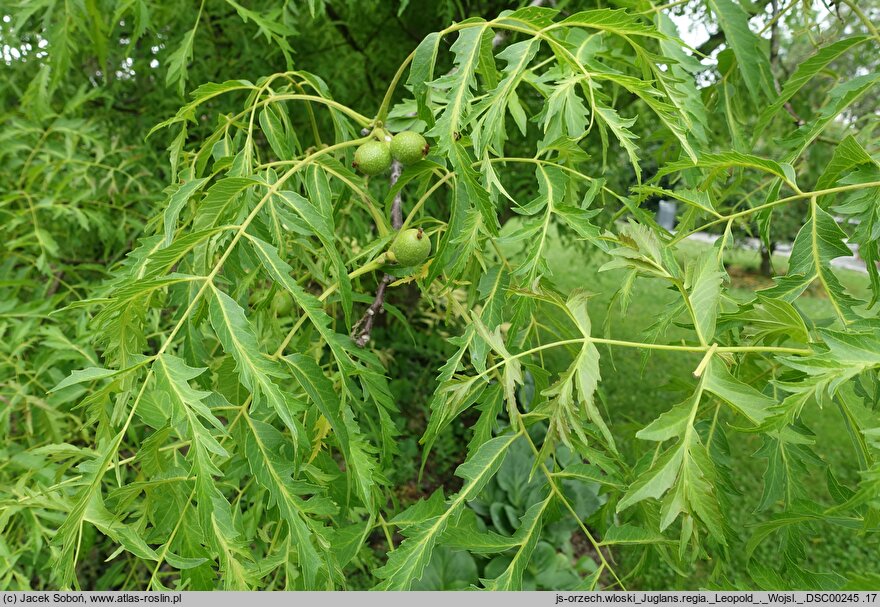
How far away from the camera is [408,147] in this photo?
0.97 m

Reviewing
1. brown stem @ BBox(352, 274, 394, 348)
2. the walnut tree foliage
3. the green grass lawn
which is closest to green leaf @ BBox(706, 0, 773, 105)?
the walnut tree foliage

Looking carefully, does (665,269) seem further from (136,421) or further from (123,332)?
(136,421)

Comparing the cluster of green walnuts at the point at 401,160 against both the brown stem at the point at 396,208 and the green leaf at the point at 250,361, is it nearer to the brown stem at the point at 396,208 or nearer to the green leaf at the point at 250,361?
the brown stem at the point at 396,208

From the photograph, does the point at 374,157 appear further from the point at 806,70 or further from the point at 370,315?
the point at 806,70

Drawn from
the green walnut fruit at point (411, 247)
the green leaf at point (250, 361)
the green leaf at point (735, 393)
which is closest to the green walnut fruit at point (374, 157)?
the green walnut fruit at point (411, 247)

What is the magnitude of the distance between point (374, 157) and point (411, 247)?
0.19m

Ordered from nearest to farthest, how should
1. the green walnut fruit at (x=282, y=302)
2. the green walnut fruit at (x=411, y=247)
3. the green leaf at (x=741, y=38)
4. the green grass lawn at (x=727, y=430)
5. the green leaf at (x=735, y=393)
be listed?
the green leaf at (x=735, y=393)
the green walnut fruit at (x=411, y=247)
the green leaf at (x=741, y=38)
the green walnut fruit at (x=282, y=302)
the green grass lawn at (x=727, y=430)

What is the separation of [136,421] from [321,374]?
1.40m

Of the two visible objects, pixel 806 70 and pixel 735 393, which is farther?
pixel 806 70

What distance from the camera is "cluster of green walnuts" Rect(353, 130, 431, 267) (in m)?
0.94

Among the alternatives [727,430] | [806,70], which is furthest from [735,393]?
[727,430]

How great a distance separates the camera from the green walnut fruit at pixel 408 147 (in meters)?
0.97

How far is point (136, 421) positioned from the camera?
1.87 metres

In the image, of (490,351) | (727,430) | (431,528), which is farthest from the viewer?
(727,430)
